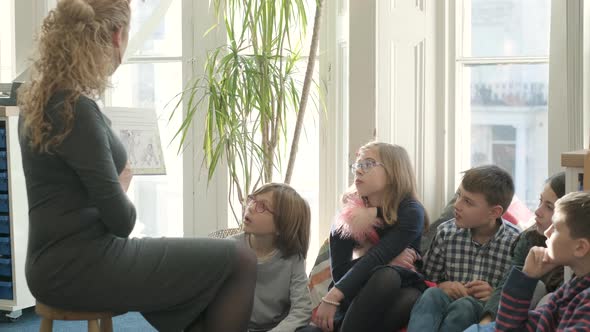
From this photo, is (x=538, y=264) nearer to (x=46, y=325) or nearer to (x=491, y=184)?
(x=491, y=184)

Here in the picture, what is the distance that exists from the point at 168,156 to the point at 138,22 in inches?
25.6

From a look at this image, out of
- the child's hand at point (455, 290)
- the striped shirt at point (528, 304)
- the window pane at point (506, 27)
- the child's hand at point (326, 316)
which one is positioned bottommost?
the child's hand at point (326, 316)

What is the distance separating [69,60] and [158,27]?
2036 mm

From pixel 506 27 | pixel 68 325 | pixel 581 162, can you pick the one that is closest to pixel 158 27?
pixel 68 325

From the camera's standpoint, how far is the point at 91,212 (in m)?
2.14

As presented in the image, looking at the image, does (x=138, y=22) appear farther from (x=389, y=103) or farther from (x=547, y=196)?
(x=547, y=196)

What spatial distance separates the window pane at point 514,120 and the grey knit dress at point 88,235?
5.94ft

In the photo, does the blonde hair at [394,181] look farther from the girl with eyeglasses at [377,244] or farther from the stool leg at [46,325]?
the stool leg at [46,325]

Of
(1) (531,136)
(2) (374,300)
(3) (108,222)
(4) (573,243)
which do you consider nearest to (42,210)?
(3) (108,222)

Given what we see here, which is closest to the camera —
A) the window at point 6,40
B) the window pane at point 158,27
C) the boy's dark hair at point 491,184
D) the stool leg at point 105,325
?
the stool leg at point 105,325

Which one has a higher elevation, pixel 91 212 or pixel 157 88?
pixel 157 88

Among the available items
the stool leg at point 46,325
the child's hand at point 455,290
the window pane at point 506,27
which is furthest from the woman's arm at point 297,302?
the window pane at point 506,27

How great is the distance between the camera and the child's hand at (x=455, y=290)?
258 centimetres

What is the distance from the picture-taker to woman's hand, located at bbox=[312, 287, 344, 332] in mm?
2694
